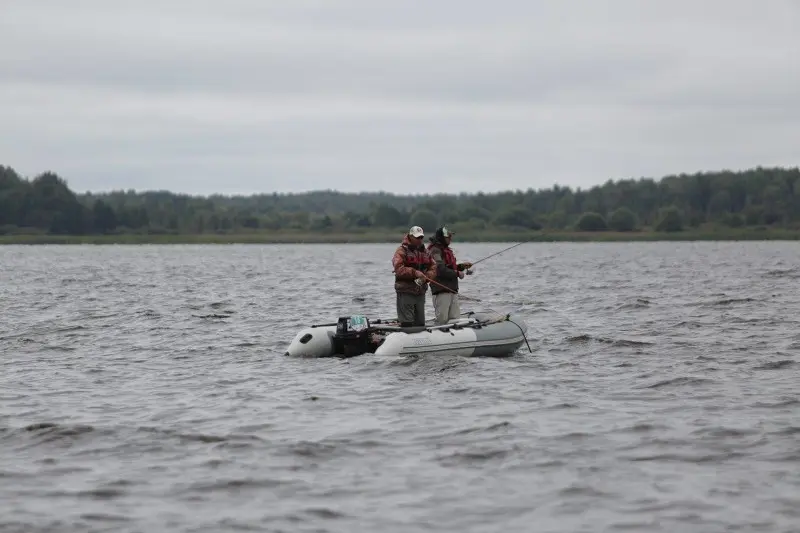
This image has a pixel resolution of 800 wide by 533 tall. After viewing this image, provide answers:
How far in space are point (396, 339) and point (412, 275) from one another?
115 cm

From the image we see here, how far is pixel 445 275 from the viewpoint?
19.8 meters

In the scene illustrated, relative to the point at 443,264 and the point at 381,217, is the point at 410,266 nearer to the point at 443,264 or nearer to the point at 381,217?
the point at 443,264

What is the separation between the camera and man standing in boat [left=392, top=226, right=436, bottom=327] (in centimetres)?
1892

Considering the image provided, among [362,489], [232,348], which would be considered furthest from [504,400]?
[232,348]

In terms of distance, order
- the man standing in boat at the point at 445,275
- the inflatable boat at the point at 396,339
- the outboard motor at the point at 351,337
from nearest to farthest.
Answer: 1. the inflatable boat at the point at 396,339
2. the outboard motor at the point at 351,337
3. the man standing in boat at the point at 445,275

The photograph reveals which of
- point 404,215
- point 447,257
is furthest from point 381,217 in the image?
point 447,257

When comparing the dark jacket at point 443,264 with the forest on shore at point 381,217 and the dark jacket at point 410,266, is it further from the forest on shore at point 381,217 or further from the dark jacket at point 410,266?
the forest on shore at point 381,217

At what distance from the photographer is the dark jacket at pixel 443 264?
64.5ft

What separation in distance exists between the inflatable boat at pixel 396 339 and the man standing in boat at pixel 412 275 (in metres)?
0.33

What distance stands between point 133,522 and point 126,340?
14.3 metres

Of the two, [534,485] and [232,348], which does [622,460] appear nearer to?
[534,485]

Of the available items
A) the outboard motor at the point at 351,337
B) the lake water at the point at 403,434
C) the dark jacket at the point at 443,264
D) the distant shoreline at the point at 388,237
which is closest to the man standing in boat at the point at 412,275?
the dark jacket at the point at 443,264

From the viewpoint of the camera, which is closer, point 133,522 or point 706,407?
point 133,522

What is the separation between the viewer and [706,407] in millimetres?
14078
